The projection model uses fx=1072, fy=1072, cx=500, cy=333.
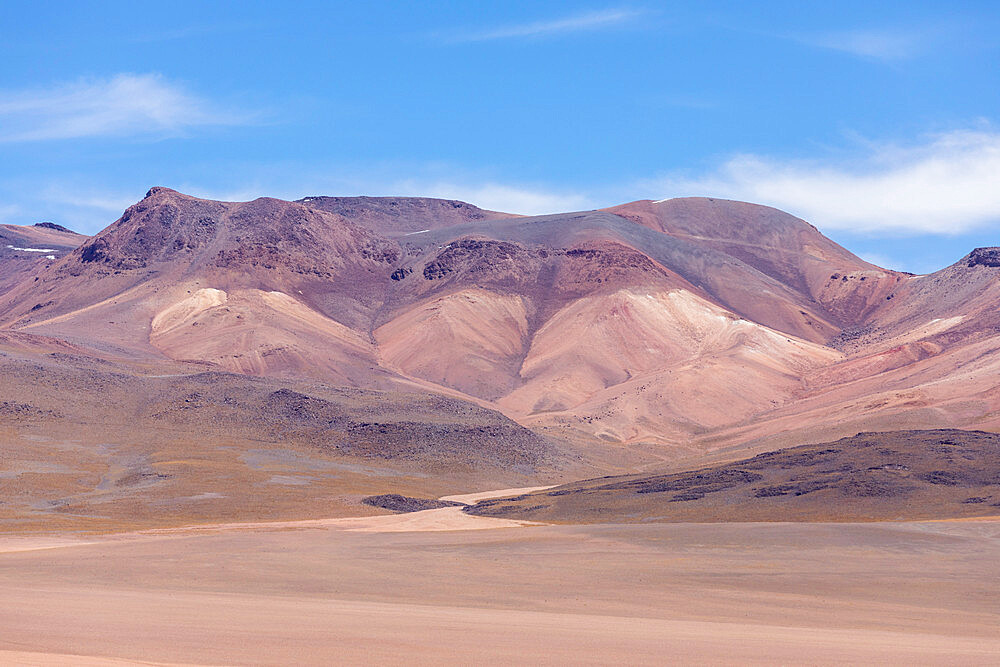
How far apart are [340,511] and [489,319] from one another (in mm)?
95975

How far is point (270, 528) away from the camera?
50688 millimetres

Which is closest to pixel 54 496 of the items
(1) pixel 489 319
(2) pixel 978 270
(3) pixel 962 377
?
(3) pixel 962 377

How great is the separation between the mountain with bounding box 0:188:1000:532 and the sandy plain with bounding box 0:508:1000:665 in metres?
38.5

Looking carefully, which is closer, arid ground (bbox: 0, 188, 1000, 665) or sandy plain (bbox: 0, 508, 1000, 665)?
sandy plain (bbox: 0, 508, 1000, 665)

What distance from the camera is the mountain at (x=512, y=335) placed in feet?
324

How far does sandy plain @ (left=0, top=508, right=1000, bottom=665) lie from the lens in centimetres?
1680

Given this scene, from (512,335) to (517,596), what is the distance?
130 m

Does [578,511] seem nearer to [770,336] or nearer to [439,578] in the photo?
[439,578]

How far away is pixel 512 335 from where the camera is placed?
6127 inches

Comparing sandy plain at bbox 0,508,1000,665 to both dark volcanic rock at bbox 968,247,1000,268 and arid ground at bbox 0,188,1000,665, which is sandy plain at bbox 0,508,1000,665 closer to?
arid ground at bbox 0,188,1000,665

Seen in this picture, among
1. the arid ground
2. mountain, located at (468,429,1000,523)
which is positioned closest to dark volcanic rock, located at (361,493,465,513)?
the arid ground

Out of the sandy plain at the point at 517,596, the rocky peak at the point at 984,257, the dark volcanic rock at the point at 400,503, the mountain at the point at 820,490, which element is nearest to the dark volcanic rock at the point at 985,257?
the rocky peak at the point at 984,257

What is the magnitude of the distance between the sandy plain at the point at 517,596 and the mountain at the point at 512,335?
38526mm

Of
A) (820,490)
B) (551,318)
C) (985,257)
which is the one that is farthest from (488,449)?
(985,257)
